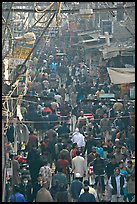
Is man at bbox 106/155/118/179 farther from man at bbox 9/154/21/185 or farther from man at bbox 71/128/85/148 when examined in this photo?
man at bbox 71/128/85/148

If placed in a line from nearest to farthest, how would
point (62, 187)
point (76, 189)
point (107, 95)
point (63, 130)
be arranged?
point (62, 187), point (76, 189), point (63, 130), point (107, 95)

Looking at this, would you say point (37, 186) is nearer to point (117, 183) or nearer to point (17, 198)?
point (117, 183)

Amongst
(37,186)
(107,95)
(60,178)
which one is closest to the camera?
(60,178)

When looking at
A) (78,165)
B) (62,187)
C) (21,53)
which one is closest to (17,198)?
(62,187)

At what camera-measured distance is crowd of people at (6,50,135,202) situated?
16.2 m

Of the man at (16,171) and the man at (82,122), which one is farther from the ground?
the man at (82,122)

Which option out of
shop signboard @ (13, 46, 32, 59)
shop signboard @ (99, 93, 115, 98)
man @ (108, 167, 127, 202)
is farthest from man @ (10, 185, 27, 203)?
shop signboard @ (99, 93, 115, 98)

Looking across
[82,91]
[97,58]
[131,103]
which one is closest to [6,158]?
[131,103]

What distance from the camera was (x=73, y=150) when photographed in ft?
61.5

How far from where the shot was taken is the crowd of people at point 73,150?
16.2 m

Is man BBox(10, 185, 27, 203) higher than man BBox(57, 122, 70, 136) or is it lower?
lower

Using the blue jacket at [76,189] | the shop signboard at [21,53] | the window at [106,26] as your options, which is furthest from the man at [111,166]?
the window at [106,26]

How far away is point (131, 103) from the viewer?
2572cm

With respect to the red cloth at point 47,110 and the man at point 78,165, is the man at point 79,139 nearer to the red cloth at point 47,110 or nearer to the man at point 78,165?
the man at point 78,165
